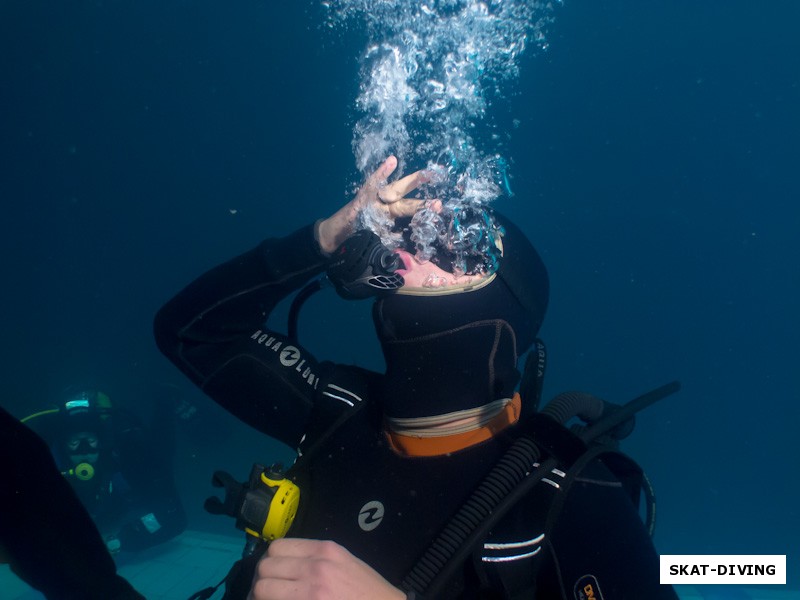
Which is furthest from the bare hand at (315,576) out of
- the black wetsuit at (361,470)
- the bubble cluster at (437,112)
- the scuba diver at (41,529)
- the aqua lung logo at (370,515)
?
the bubble cluster at (437,112)

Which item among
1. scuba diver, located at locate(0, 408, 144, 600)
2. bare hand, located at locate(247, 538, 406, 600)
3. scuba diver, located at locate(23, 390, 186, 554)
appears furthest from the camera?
scuba diver, located at locate(23, 390, 186, 554)

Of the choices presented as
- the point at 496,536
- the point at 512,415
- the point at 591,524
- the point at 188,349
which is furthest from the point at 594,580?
the point at 188,349

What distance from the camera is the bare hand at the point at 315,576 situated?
0.93 m

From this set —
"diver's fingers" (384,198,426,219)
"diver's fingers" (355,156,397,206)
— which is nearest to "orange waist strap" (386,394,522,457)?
"diver's fingers" (384,198,426,219)

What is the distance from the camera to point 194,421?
13.2 m

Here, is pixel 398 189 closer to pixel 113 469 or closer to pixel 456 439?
pixel 456 439

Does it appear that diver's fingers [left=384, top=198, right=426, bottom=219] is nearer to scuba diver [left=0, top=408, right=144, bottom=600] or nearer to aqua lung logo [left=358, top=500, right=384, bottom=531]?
aqua lung logo [left=358, top=500, right=384, bottom=531]

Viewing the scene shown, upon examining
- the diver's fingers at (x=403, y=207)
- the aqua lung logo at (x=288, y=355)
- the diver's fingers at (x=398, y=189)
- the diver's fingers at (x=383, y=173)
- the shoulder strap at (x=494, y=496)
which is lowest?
the shoulder strap at (x=494, y=496)

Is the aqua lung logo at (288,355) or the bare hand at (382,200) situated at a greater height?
the bare hand at (382,200)

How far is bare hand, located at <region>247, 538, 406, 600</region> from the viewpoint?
932mm

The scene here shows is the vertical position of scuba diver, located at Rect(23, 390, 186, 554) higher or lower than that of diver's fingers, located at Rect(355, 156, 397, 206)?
lower

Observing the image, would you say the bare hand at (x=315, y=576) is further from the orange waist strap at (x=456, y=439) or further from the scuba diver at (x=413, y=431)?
the orange waist strap at (x=456, y=439)

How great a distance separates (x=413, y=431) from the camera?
1614 millimetres

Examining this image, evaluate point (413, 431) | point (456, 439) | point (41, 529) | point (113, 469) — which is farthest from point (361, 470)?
point (113, 469)
